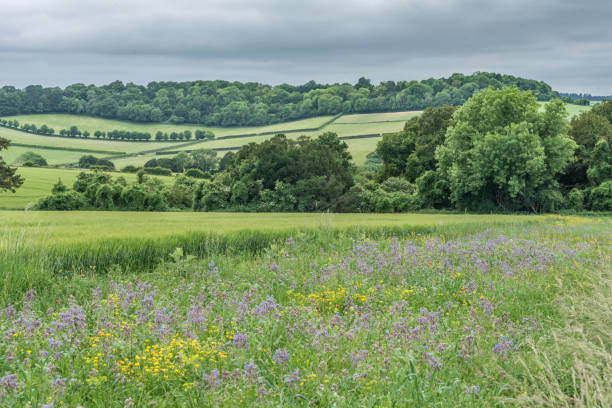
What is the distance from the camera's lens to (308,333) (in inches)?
198

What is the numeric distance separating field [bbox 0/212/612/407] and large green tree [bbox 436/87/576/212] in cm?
2966

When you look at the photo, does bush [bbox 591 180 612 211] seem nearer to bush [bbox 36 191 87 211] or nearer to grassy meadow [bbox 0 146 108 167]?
bush [bbox 36 191 87 211]

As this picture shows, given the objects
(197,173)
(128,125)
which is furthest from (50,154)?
(197,173)

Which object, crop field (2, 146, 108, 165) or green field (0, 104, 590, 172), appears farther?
green field (0, 104, 590, 172)

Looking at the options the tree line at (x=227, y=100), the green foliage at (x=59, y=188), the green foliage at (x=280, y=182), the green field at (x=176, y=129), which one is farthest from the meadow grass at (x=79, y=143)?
the green foliage at (x=280, y=182)

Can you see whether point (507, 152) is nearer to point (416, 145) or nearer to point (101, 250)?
point (416, 145)

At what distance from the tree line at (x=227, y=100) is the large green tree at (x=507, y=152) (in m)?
61.2

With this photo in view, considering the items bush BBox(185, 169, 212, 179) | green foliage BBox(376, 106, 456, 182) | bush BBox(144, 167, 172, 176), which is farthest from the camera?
bush BBox(144, 167, 172, 176)

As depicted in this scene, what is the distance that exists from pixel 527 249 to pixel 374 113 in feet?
323

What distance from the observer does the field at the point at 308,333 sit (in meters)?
3.75

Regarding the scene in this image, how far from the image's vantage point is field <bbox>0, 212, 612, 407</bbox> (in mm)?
3752

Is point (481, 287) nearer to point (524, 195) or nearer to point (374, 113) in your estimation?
point (524, 195)

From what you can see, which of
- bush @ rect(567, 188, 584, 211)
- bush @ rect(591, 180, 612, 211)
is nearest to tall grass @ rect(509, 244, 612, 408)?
bush @ rect(567, 188, 584, 211)

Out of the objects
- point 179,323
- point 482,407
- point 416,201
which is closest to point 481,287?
point 482,407
